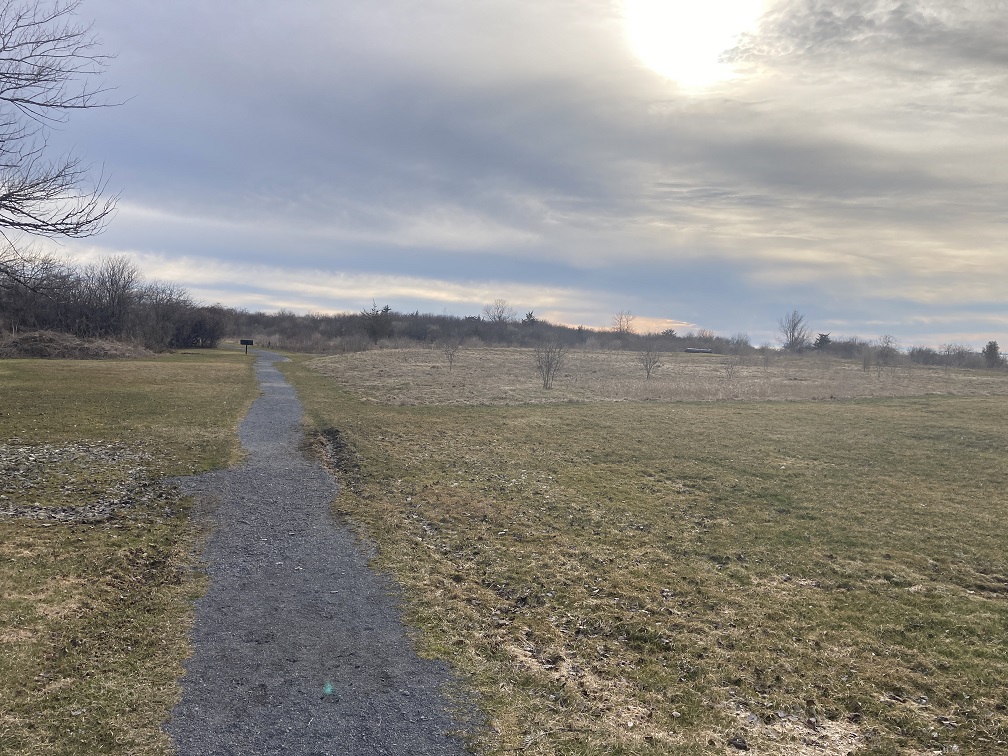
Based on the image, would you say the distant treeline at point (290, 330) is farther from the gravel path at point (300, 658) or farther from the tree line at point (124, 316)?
the gravel path at point (300, 658)

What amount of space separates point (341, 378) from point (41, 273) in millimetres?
25526

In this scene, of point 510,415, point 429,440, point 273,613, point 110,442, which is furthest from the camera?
point 510,415

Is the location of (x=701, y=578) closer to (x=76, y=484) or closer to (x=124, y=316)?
(x=76, y=484)

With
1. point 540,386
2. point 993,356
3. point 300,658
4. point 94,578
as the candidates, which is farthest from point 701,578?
point 993,356

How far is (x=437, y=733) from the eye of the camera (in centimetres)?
446

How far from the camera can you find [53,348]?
45469 mm

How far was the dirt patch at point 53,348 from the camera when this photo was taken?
→ 44.2 meters

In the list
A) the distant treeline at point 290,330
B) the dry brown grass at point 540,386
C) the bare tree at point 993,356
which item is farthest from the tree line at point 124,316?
the bare tree at point 993,356

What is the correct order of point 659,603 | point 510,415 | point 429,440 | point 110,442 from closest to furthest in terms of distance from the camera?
1. point 659,603
2. point 110,442
3. point 429,440
4. point 510,415

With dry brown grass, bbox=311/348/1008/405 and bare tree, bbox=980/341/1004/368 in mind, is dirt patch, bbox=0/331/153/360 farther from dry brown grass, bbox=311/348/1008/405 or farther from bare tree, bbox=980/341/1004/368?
bare tree, bbox=980/341/1004/368

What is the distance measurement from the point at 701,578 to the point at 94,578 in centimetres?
830

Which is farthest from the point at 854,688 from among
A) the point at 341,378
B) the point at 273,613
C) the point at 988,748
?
the point at 341,378

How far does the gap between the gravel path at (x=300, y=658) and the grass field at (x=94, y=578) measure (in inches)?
13.1

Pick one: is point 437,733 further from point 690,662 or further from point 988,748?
point 988,748
